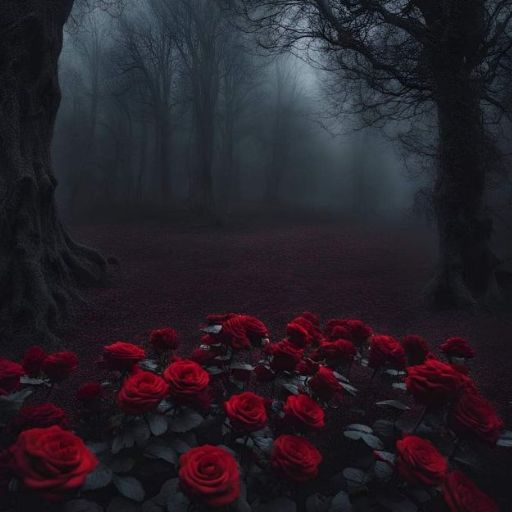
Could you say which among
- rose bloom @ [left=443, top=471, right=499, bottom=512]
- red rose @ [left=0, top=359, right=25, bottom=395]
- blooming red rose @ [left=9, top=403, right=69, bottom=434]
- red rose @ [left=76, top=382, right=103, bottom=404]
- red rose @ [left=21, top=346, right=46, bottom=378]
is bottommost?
rose bloom @ [left=443, top=471, right=499, bottom=512]

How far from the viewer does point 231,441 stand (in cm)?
201

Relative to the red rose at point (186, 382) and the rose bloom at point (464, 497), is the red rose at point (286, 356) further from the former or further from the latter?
the rose bloom at point (464, 497)

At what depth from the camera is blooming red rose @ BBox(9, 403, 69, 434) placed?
1.69m

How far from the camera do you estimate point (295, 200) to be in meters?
29.7

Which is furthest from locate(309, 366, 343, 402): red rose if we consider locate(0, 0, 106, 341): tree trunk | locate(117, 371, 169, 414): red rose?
locate(0, 0, 106, 341): tree trunk

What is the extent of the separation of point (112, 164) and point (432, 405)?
23.9m

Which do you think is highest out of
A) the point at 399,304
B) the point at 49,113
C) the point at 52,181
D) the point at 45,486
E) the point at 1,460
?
the point at 49,113

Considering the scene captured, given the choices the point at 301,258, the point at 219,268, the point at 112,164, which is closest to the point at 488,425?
the point at 219,268

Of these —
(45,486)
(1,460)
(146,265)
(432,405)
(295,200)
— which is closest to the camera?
(45,486)

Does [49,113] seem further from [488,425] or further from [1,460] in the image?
[488,425]

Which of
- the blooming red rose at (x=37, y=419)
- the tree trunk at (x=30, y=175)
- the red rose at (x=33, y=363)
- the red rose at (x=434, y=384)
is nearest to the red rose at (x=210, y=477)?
the blooming red rose at (x=37, y=419)

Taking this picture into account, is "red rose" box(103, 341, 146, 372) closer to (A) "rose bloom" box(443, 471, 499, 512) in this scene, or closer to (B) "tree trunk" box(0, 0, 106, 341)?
(A) "rose bloom" box(443, 471, 499, 512)

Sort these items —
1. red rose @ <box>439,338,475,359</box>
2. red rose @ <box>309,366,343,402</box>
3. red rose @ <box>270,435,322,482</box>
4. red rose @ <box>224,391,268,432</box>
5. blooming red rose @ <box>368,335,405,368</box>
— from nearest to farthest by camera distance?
red rose @ <box>270,435,322,482</box>
red rose @ <box>224,391,268,432</box>
red rose @ <box>309,366,343,402</box>
blooming red rose @ <box>368,335,405,368</box>
red rose @ <box>439,338,475,359</box>

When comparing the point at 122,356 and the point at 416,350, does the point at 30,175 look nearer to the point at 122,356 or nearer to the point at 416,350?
the point at 122,356
